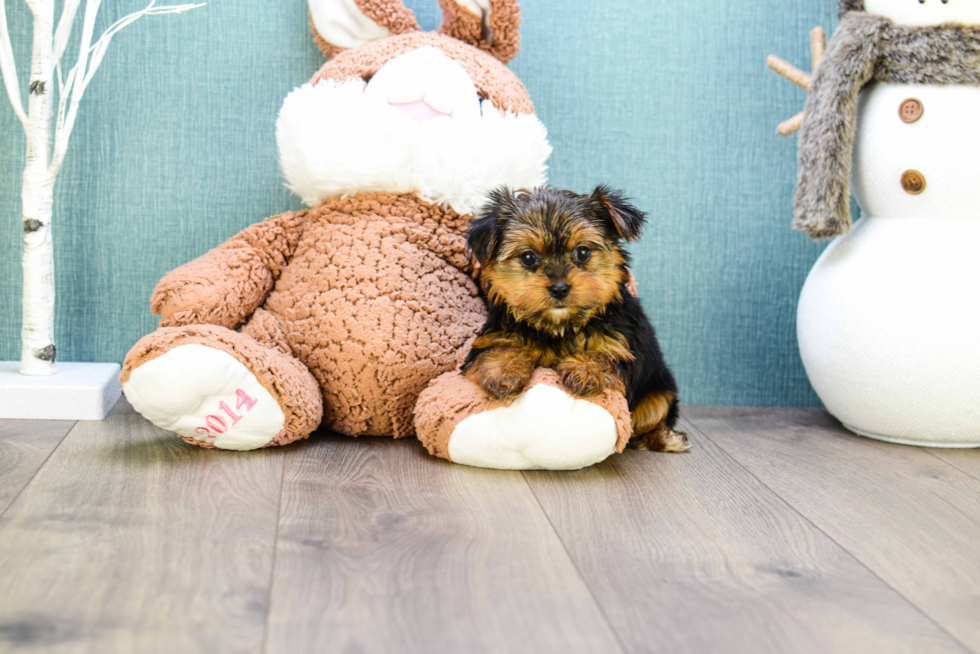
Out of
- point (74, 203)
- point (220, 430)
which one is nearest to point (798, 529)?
point (220, 430)

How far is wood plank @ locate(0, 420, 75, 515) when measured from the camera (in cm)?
167

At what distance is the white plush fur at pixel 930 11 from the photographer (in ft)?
6.79

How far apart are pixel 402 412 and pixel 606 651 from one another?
1058 millimetres

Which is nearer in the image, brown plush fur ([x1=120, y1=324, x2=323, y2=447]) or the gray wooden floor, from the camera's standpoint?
the gray wooden floor

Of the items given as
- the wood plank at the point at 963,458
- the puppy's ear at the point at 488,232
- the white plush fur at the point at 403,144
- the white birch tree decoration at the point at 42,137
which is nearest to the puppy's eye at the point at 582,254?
the puppy's ear at the point at 488,232

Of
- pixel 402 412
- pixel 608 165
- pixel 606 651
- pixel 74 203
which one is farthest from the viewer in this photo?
pixel 608 165

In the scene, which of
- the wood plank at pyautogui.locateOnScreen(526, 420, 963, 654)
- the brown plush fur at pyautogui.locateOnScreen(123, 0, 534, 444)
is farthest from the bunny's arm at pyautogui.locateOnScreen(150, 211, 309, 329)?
the wood plank at pyautogui.locateOnScreen(526, 420, 963, 654)

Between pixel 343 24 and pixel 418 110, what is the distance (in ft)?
1.34

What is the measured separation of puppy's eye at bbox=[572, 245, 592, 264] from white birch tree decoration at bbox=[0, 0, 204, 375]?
117 centimetres

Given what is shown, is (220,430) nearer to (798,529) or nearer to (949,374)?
(798,529)

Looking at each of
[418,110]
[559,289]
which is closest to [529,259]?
[559,289]

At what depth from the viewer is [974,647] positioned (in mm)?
1168

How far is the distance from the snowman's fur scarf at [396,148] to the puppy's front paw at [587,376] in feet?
1.77

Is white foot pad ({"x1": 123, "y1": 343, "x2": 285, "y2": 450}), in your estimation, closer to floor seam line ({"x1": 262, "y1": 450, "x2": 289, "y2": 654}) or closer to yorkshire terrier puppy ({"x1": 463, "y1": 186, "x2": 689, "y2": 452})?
floor seam line ({"x1": 262, "y1": 450, "x2": 289, "y2": 654})
